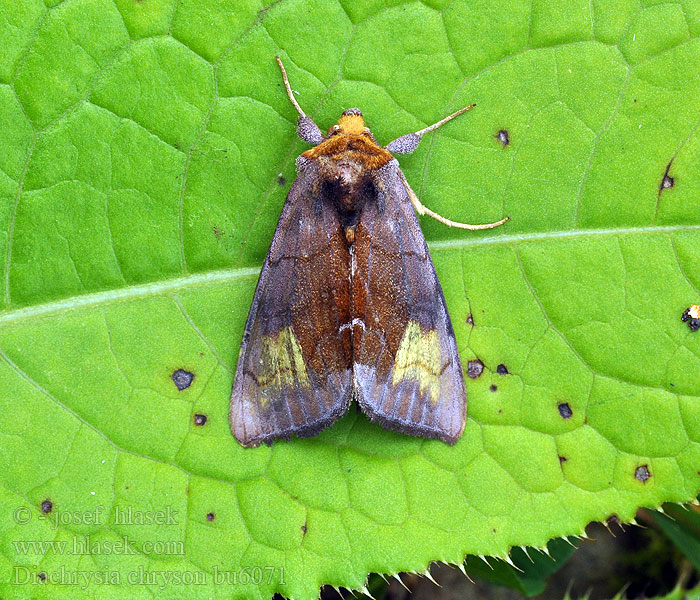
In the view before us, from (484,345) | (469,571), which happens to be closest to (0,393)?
(484,345)

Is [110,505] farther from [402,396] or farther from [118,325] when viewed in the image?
[402,396]

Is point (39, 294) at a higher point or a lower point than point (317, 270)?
lower

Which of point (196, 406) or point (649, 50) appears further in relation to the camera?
point (196, 406)

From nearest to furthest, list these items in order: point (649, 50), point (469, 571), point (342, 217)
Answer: point (649, 50)
point (342, 217)
point (469, 571)

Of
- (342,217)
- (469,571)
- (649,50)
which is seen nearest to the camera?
(649,50)

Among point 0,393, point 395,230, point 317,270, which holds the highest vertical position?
point 395,230

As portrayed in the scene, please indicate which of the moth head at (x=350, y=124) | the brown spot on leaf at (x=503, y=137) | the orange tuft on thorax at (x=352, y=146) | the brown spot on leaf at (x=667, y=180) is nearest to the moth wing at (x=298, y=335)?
the orange tuft on thorax at (x=352, y=146)
